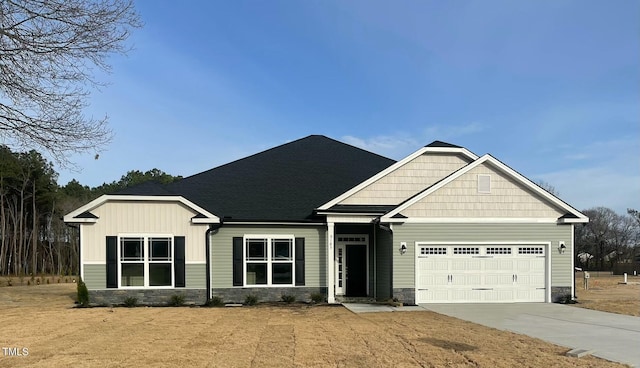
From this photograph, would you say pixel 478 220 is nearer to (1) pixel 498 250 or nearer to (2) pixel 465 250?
Answer: (2) pixel 465 250

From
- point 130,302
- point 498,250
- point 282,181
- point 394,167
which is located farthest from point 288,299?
point 498,250

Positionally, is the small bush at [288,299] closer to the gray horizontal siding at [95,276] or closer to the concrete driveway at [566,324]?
the concrete driveway at [566,324]

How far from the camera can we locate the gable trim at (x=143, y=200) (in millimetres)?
15422

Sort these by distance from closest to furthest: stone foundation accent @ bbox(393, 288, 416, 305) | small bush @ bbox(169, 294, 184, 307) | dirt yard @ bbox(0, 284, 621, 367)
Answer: dirt yard @ bbox(0, 284, 621, 367) → small bush @ bbox(169, 294, 184, 307) → stone foundation accent @ bbox(393, 288, 416, 305)

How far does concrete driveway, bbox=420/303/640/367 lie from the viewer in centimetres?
892

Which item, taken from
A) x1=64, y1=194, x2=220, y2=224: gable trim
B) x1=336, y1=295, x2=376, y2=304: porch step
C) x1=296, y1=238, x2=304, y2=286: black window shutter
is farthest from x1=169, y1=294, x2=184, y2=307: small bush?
x1=336, y1=295, x2=376, y2=304: porch step

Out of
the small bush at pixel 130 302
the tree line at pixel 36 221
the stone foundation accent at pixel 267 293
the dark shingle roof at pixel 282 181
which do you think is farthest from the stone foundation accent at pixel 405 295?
the tree line at pixel 36 221

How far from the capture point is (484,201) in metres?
16.6

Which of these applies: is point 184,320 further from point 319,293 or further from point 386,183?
point 386,183

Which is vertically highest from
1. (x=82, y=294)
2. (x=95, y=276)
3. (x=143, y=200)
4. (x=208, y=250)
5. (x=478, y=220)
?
(x=143, y=200)

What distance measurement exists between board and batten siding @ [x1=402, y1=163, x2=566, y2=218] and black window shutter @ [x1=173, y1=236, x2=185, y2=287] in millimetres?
7639

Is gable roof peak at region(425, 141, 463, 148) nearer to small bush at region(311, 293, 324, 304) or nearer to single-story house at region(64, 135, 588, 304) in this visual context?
single-story house at region(64, 135, 588, 304)

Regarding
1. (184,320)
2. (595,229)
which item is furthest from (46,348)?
(595,229)

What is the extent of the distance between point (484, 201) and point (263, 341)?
10.1m
